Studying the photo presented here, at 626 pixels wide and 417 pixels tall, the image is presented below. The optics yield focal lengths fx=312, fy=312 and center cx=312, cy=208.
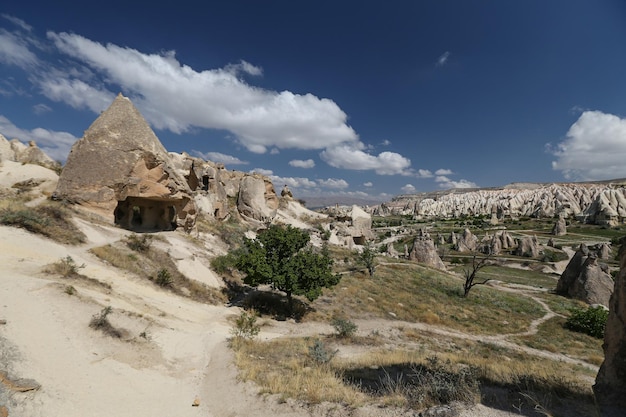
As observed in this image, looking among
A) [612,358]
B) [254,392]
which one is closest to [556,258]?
A: [612,358]

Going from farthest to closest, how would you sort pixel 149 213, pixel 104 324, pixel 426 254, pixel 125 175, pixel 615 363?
pixel 426 254 < pixel 149 213 < pixel 125 175 < pixel 104 324 < pixel 615 363

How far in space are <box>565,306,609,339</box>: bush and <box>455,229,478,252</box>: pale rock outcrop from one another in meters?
52.4

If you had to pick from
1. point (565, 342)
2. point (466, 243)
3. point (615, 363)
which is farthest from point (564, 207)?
point (615, 363)

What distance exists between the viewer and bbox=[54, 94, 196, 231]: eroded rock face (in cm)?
2038

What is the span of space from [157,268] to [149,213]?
927 centimetres

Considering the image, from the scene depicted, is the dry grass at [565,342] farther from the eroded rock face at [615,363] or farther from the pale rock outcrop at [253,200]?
the pale rock outcrop at [253,200]

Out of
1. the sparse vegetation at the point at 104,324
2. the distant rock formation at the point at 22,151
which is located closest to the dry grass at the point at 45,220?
the sparse vegetation at the point at 104,324

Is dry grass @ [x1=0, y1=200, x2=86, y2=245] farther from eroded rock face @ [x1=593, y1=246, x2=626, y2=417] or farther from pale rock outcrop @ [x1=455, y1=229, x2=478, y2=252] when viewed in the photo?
pale rock outcrop @ [x1=455, y1=229, x2=478, y2=252]

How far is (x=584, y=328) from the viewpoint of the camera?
965 inches

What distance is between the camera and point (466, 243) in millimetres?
77562

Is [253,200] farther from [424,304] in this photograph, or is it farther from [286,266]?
[286,266]

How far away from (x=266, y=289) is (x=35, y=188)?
1735 cm

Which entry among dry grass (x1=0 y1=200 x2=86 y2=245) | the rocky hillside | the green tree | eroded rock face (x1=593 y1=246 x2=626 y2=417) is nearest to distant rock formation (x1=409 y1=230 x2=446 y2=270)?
the green tree

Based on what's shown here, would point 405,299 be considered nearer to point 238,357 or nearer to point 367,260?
point 367,260
